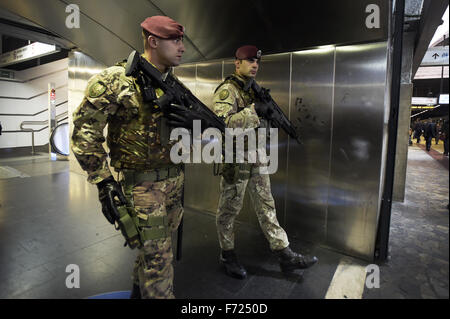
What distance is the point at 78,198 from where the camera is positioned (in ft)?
14.7

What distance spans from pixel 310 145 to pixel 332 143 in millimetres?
233

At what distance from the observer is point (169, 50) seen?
1.68 m

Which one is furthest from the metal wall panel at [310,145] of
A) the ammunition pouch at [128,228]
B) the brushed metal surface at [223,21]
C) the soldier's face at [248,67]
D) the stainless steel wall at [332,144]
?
the ammunition pouch at [128,228]

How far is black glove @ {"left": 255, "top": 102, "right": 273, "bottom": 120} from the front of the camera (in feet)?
7.63

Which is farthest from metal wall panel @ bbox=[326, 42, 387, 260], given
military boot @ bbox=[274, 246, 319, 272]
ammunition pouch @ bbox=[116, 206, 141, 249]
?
ammunition pouch @ bbox=[116, 206, 141, 249]

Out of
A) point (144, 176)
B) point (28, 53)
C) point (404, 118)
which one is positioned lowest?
point (144, 176)

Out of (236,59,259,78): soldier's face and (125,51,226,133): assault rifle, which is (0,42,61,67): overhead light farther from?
(125,51,226,133): assault rifle

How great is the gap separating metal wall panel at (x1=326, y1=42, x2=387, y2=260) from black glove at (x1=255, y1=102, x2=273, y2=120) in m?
0.77

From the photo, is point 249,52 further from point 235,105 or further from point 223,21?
point 223,21

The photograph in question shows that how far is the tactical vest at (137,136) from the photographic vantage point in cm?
162

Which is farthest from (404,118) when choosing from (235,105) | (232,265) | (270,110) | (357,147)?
(232,265)
